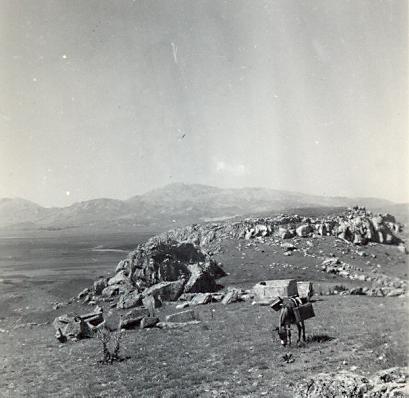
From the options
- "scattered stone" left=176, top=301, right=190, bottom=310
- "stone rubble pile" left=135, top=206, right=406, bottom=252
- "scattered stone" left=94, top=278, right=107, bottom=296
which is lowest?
"scattered stone" left=94, top=278, right=107, bottom=296

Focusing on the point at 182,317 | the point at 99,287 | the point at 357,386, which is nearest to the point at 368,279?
the point at 182,317

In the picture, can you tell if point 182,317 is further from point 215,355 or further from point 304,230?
point 304,230

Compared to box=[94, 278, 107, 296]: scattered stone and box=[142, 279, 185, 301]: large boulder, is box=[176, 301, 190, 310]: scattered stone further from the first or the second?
box=[94, 278, 107, 296]: scattered stone

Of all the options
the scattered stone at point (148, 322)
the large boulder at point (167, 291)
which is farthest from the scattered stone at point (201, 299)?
the scattered stone at point (148, 322)

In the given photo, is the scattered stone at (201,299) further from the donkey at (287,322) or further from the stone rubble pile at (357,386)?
the stone rubble pile at (357,386)

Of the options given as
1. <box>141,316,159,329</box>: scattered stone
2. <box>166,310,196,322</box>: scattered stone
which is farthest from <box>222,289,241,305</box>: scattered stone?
<box>141,316,159,329</box>: scattered stone

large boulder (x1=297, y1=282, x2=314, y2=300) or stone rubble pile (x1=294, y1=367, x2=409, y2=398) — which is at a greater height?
stone rubble pile (x1=294, y1=367, x2=409, y2=398)
